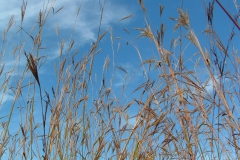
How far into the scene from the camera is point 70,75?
7.07 feet

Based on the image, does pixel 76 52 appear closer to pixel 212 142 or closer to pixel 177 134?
pixel 177 134

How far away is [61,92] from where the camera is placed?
190 cm

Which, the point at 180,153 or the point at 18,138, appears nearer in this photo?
the point at 180,153

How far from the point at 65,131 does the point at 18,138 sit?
2.94 ft

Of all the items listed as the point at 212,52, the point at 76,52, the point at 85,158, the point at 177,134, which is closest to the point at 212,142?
the point at 177,134

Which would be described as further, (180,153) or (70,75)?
(70,75)

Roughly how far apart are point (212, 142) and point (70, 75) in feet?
3.60

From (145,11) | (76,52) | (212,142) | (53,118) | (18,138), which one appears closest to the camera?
(53,118)

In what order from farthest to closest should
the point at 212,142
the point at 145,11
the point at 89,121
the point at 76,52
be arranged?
1. the point at 76,52
2. the point at 89,121
3. the point at 212,142
4. the point at 145,11

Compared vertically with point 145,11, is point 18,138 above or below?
below

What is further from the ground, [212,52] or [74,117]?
[212,52]

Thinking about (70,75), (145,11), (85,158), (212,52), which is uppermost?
(145,11)

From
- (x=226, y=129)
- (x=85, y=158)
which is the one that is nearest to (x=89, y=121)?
(x=85, y=158)

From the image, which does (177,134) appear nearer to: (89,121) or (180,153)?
(180,153)
